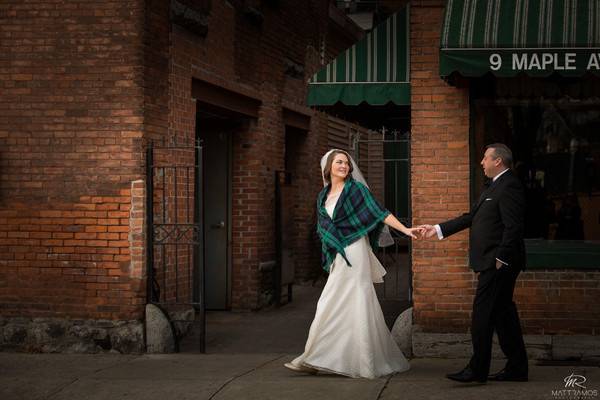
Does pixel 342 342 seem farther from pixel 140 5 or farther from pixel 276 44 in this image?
pixel 276 44

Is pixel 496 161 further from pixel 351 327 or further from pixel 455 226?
pixel 351 327

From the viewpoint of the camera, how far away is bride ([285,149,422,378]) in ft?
25.5

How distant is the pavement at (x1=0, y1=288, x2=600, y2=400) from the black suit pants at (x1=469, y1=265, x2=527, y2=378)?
245mm

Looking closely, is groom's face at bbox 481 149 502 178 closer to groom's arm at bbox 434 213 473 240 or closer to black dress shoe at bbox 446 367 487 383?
groom's arm at bbox 434 213 473 240

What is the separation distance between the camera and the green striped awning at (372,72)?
9.51 m

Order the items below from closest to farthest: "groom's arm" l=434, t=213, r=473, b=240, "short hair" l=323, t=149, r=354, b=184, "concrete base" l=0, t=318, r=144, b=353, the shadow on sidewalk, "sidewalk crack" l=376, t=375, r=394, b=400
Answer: "sidewalk crack" l=376, t=375, r=394, b=400 < "groom's arm" l=434, t=213, r=473, b=240 < "short hair" l=323, t=149, r=354, b=184 < "concrete base" l=0, t=318, r=144, b=353 < the shadow on sidewalk

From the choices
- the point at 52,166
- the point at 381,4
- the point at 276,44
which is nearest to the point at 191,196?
the point at 52,166

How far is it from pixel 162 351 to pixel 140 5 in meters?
3.63

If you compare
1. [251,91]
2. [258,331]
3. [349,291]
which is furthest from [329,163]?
[251,91]

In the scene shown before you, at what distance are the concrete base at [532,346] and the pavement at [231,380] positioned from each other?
0.46 feet

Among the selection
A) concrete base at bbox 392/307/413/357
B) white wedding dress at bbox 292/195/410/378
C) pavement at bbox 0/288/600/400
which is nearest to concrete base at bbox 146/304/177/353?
pavement at bbox 0/288/600/400

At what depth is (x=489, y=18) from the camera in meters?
8.28

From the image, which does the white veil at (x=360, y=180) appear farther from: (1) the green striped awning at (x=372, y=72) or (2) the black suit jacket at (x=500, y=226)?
(1) the green striped awning at (x=372, y=72)

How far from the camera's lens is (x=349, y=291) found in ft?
25.9
